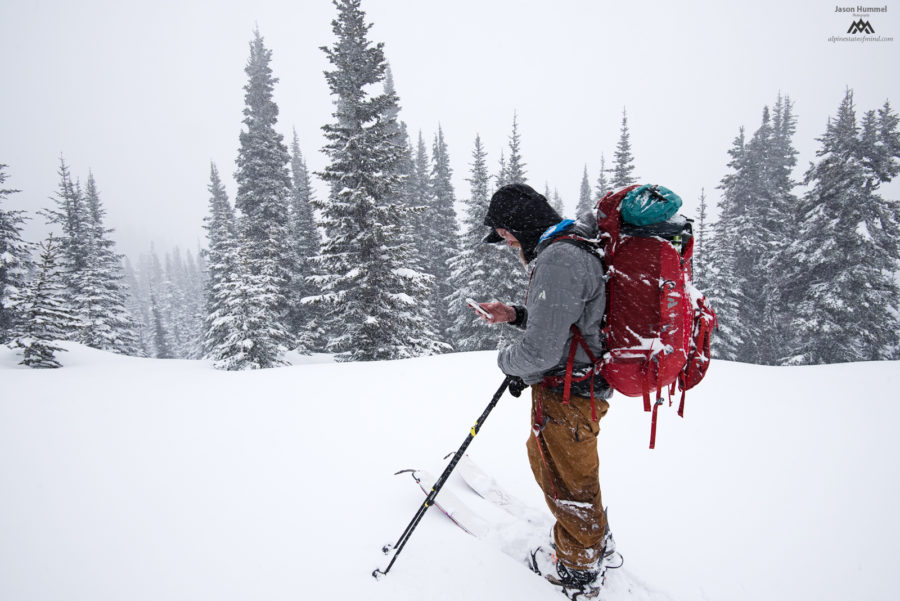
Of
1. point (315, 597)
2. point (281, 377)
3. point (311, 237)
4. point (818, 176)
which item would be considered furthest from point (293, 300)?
point (818, 176)

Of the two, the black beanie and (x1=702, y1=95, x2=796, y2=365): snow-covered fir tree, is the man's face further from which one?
(x1=702, y1=95, x2=796, y2=365): snow-covered fir tree

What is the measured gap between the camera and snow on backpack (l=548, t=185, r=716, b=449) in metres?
2.05

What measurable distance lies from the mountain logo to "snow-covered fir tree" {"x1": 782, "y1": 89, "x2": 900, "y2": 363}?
15.0 feet

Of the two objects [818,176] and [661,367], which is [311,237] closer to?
[661,367]

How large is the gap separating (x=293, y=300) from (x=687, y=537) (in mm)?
22719

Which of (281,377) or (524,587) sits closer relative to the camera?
(524,587)

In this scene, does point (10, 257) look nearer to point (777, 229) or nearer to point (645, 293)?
point (645, 293)

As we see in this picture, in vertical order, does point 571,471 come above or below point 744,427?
above

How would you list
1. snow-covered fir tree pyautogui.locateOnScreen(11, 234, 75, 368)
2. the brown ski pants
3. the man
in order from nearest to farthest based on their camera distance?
the man → the brown ski pants → snow-covered fir tree pyautogui.locateOnScreen(11, 234, 75, 368)

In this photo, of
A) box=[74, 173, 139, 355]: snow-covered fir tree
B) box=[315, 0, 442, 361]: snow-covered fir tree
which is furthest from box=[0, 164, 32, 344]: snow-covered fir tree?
box=[315, 0, 442, 361]: snow-covered fir tree

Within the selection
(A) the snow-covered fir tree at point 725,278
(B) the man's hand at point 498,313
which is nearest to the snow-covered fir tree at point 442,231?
(A) the snow-covered fir tree at point 725,278

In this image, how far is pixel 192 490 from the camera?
3.34 metres

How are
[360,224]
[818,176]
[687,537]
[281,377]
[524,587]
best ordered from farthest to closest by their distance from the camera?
[818,176] → [360,224] → [281,377] → [687,537] → [524,587]

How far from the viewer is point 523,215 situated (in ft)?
8.41
